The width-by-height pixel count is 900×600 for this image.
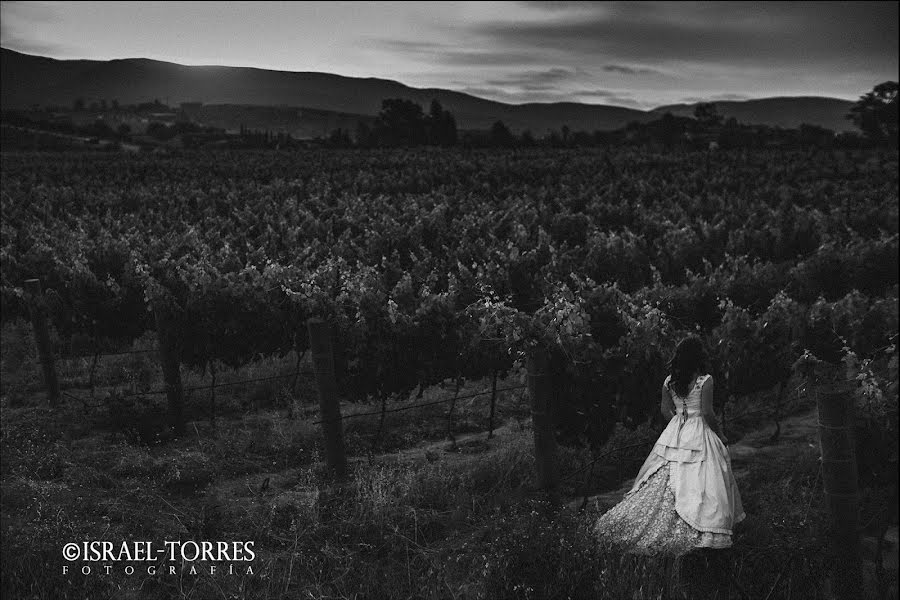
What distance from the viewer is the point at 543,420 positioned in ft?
18.9

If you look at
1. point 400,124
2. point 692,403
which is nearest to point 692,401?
point 692,403

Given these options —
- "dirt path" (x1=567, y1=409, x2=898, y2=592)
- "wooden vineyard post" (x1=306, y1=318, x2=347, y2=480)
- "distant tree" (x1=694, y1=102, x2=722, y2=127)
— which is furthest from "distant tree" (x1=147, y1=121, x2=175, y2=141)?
"wooden vineyard post" (x1=306, y1=318, x2=347, y2=480)

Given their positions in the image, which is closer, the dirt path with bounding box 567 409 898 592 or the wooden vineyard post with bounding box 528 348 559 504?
the wooden vineyard post with bounding box 528 348 559 504

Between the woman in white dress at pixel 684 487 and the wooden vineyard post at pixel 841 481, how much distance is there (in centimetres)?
76

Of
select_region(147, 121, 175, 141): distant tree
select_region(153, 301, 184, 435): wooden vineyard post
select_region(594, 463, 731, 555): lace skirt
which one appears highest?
select_region(147, 121, 175, 141): distant tree

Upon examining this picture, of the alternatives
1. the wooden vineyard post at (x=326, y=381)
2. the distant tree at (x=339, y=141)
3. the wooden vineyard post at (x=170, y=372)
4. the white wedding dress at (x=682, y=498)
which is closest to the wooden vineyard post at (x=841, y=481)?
the white wedding dress at (x=682, y=498)

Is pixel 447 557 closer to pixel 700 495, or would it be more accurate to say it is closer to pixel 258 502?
pixel 700 495

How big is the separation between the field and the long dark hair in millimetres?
1146

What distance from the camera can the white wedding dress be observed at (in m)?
5.28

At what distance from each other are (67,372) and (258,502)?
6.67 m

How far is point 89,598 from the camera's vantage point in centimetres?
503

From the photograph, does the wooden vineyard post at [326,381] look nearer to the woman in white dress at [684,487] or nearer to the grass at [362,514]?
the grass at [362,514]

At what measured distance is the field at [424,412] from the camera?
5.32m

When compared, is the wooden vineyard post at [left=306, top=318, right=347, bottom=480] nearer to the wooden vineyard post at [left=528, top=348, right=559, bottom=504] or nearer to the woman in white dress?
the wooden vineyard post at [left=528, top=348, right=559, bottom=504]
